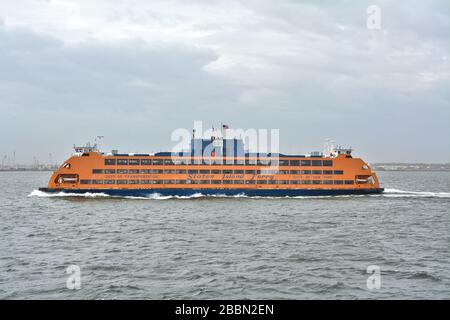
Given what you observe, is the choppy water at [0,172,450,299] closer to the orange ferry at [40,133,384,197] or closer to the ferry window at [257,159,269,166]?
the orange ferry at [40,133,384,197]

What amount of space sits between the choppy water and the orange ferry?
1308 centimetres

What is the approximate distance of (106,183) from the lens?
65.4 meters

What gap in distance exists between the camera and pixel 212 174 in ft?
218

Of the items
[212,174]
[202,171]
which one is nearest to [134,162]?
[202,171]

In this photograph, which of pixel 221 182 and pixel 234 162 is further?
pixel 234 162

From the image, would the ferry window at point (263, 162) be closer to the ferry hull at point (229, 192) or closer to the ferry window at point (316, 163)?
the ferry hull at point (229, 192)

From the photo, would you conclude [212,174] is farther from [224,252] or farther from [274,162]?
[224,252]

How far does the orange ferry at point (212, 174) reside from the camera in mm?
65000

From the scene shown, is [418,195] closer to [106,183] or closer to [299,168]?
[299,168]

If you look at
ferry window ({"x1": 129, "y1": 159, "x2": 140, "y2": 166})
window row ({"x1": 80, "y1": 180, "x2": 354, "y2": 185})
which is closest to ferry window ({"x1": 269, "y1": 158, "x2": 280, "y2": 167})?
window row ({"x1": 80, "y1": 180, "x2": 354, "y2": 185})

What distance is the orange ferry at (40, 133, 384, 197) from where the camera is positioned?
65000 millimetres

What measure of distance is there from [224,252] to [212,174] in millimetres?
39156

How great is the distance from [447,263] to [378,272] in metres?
5.47
